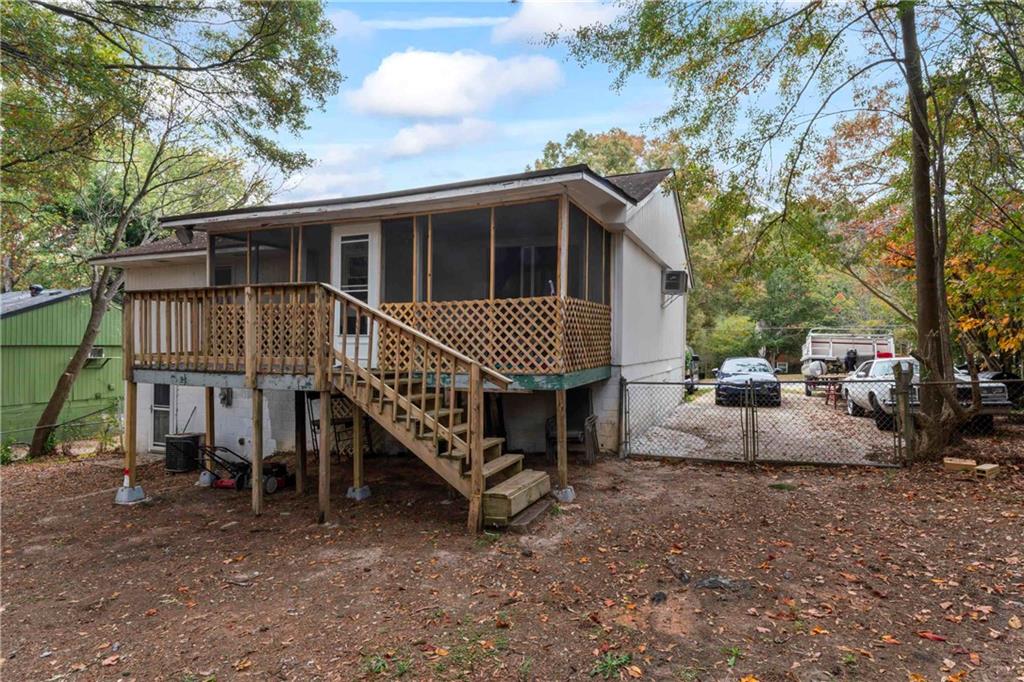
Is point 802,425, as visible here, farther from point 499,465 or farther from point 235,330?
point 235,330

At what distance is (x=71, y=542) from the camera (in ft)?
20.0

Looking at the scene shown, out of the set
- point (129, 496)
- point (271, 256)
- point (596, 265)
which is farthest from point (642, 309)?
point (129, 496)

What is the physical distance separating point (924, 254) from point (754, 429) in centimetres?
389

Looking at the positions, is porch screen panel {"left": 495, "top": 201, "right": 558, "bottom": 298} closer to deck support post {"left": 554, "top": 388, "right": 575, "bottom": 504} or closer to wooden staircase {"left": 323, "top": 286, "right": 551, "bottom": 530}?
deck support post {"left": 554, "top": 388, "right": 575, "bottom": 504}

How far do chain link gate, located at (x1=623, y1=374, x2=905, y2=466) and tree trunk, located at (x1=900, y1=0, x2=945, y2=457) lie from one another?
462mm

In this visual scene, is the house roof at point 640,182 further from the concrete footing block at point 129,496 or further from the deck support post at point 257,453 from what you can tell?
the concrete footing block at point 129,496

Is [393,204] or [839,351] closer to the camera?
[393,204]

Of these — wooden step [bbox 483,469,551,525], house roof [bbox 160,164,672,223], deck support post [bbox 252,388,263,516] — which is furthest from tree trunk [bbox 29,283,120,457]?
wooden step [bbox 483,469,551,525]

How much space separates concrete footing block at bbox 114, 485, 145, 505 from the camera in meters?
7.58

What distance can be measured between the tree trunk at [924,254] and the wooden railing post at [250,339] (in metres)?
9.50

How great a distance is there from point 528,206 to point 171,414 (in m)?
9.00

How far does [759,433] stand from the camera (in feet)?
32.9

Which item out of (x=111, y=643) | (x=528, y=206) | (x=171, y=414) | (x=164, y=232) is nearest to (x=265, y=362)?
(x=111, y=643)

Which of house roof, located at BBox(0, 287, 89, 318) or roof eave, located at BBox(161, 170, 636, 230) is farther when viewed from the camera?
house roof, located at BBox(0, 287, 89, 318)
